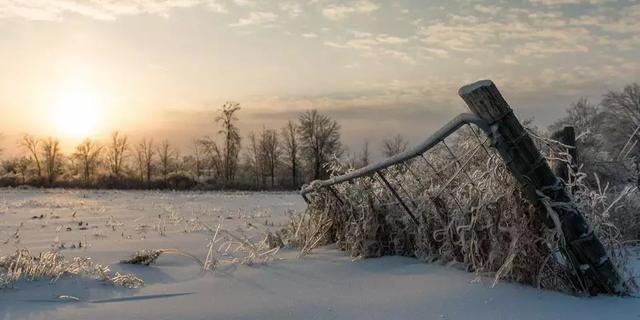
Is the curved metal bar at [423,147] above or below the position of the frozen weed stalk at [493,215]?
above

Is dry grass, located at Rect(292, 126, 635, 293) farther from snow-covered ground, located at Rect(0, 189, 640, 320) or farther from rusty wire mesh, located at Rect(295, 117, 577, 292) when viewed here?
snow-covered ground, located at Rect(0, 189, 640, 320)

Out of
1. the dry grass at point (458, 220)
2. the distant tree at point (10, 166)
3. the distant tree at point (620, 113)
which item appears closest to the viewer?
the dry grass at point (458, 220)

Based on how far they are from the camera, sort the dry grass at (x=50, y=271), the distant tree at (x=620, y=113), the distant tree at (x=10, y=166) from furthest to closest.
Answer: the distant tree at (x=10, y=166) → the distant tree at (x=620, y=113) → the dry grass at (x=50, y=271)

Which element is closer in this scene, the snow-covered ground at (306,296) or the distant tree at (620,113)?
the snow-covered ground at (306,296)

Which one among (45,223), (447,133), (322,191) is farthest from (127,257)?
(45,223)

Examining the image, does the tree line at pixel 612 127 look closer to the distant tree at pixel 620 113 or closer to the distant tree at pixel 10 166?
the distant tree at pixel 620 113

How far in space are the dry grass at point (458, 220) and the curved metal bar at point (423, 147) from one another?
170 mm

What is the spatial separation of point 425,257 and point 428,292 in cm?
113

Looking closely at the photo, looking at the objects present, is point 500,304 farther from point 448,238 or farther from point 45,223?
point 45,223

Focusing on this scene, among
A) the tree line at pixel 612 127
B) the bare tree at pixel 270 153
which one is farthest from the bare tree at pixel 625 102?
the bare tree at pixel 270 153

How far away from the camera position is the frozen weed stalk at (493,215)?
4105 mm

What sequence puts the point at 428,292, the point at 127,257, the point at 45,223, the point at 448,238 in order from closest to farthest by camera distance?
the point at 428,292, the point at 448,238, the point at 127,257, the point at 45,223

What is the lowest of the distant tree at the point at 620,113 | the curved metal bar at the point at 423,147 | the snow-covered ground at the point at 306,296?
the snow-covered ground at the point at 306,296

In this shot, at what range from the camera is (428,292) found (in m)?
4.41
